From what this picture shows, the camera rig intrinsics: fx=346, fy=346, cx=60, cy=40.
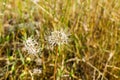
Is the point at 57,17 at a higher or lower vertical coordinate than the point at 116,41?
higher

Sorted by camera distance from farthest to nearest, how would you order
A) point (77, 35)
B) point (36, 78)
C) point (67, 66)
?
point (77, 35) → point (67, 66) → point (36, 78)

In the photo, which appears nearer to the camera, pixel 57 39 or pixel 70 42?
pixel 57 39

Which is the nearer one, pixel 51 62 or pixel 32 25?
pixel 51 62

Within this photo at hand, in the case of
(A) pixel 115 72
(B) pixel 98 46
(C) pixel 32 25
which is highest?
(C) pixel 32 25

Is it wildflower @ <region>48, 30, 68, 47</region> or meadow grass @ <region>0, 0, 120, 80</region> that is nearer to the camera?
wildflower @ <region>48, 30, 68, 47</region>

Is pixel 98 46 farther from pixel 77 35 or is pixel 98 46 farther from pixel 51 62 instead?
pixel 51 62

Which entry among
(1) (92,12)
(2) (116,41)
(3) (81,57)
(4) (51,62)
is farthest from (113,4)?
(4) (51,62)

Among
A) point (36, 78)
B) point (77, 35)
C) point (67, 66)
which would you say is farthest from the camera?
point (77, 35)

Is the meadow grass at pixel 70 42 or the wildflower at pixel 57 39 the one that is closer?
the wildflower at pixel 57 39
